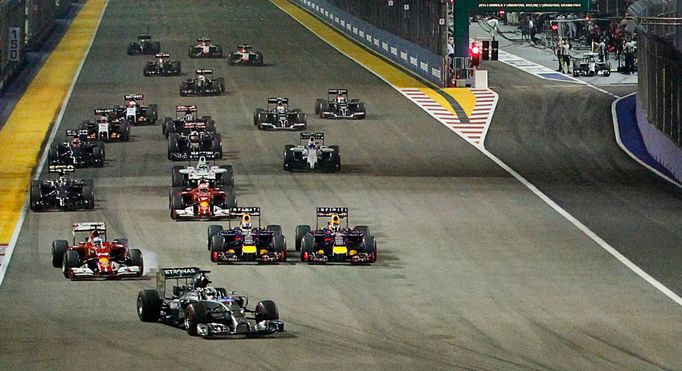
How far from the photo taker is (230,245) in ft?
123

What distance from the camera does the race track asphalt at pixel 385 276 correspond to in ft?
92.7

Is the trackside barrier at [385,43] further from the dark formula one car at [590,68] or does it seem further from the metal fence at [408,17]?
the dark formula one car at [590,68]

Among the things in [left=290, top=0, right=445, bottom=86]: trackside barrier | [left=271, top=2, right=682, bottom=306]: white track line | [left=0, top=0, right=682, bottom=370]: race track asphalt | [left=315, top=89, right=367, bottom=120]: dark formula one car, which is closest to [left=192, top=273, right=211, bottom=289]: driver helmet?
[left=0, top=0, right=682, bottom=370]: race track asphalt

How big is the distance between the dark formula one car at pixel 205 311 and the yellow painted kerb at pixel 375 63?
3739cm

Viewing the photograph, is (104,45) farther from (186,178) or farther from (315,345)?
(315,345)

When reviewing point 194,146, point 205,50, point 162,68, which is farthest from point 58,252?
Answer: point 205,50

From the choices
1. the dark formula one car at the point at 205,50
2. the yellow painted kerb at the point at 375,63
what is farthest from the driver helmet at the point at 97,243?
the dark formula one car at the point at 205,50

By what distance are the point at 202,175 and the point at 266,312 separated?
57.6 feet

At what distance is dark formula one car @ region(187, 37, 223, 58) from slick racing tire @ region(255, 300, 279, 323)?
198 feet

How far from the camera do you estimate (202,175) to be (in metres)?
46.8

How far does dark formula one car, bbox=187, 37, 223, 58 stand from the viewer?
89312 millimetres

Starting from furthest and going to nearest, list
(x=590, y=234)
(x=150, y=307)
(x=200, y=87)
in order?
(x=200, y=87)
(x=590, y=234)
(x=150, y=307)

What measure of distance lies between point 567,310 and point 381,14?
64601 millimetres

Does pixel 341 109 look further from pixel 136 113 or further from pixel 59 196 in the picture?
pixel 59 196
